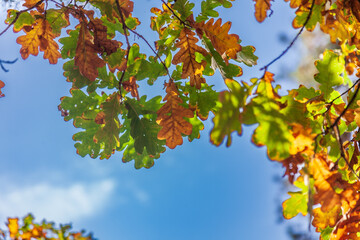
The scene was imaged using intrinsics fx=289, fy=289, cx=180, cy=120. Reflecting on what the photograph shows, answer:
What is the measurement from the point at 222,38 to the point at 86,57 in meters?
0.61

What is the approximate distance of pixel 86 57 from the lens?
1.27 meters

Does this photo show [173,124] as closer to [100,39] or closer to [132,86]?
[132,86]

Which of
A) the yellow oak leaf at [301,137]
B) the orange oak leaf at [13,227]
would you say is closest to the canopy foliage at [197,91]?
the yellow oak leaf at [301,137]

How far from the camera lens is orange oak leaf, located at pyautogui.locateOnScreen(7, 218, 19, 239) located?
2.39m

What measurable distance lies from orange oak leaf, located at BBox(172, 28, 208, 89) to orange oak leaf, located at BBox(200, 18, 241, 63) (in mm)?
80

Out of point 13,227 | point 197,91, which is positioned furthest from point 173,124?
point 13,227

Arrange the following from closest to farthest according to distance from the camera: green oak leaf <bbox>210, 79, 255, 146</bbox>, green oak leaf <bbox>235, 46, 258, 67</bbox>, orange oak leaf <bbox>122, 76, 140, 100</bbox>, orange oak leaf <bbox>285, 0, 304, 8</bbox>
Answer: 1. green oak leaf <bbox>210, 79, 255, 146</bbox>
2. orange oak leaf <bbox>285, 0, 304, 8</bbox>
3. green oak leaf <bbox>235, 46, 258, 67</bbox>
4. orange oak leaf <bbox>122, 76, 140, 100</bbox>

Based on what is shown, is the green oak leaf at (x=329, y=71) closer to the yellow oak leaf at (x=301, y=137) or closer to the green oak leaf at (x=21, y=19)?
the yellow oak leaf at (x=301, y=137)

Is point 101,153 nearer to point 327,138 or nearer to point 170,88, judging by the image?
point 170,88

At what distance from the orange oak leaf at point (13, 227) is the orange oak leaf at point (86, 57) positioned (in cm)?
184

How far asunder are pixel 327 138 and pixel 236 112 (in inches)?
20.7

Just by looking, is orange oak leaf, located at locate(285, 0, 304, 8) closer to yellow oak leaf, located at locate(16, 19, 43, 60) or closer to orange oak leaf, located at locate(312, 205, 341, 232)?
orange oak leaf, located at locate(312, 205, 341, 232)

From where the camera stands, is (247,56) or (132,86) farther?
(132,86)

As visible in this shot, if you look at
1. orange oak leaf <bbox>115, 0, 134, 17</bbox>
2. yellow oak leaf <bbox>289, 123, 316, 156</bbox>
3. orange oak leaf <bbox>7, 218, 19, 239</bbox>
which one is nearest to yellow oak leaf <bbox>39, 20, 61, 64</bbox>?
orange oak leaf <bbox>115, 0, 134, 17</bbox>
